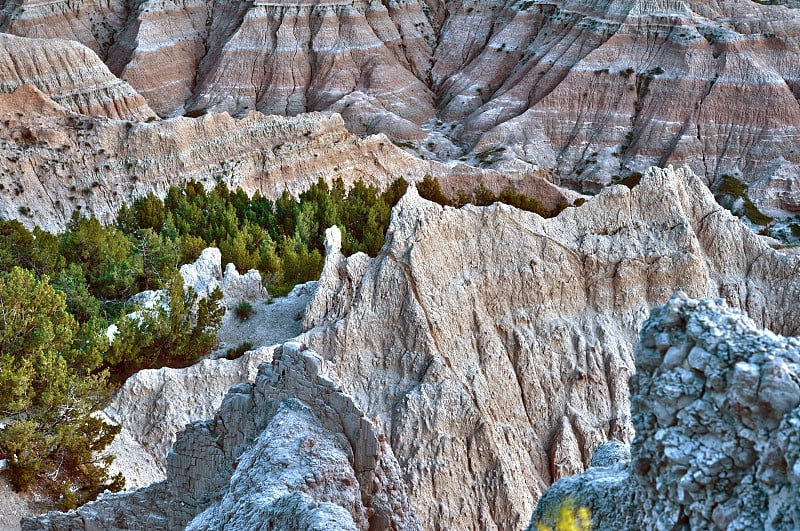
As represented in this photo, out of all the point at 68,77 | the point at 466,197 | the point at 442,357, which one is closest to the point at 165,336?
the point at 442,357

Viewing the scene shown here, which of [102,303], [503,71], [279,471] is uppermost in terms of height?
[503,71]

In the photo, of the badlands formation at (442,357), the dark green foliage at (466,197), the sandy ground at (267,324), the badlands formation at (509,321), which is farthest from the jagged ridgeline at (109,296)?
the badlands formation at (509,321)

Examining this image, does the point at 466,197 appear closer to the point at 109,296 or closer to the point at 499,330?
the point at 109,296

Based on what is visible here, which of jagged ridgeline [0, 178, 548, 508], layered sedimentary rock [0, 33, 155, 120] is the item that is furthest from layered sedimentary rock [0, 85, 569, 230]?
layered sedimentary rock [0, 33, 155, 120]

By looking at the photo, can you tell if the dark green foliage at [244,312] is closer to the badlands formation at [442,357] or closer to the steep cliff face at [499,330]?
the badlands formation at [442,357]

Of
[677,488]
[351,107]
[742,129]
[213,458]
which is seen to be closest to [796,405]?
[677,488]
